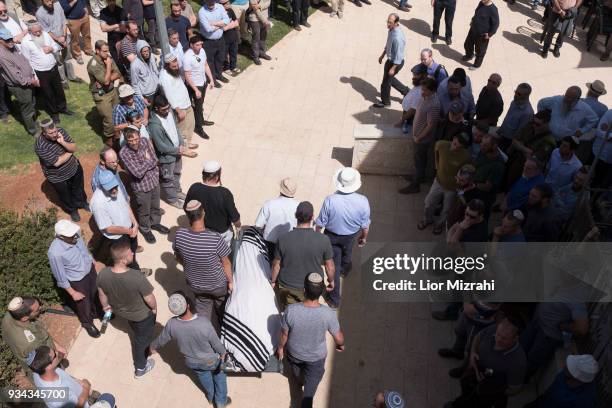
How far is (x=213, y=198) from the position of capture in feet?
20.3

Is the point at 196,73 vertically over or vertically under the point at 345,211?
under

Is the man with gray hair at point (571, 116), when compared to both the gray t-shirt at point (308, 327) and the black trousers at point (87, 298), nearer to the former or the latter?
the gray t-shirt at point (308, 327)

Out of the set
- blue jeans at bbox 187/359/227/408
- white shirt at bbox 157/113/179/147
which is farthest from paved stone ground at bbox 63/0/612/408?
white shirt at bbox 157/113/179/147

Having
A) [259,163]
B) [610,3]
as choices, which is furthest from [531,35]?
[259,163]

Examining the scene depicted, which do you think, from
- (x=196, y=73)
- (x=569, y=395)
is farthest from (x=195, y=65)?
Answer: (x=569, y=395)

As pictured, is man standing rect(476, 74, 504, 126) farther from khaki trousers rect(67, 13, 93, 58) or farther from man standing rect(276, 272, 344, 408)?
khaki trousers rect(67, 13, 93, 58)

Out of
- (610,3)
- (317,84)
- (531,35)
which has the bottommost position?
(317,84)

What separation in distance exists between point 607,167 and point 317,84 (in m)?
5.63

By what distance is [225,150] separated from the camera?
9.30m

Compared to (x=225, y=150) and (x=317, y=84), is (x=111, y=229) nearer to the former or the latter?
(x=225, y=150)

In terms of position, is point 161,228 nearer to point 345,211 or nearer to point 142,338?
point 142,338

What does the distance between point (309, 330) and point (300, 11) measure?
9.82 meters

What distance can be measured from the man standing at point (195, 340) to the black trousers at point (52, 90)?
5.48m

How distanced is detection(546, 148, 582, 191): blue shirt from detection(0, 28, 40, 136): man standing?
7.51 metres
